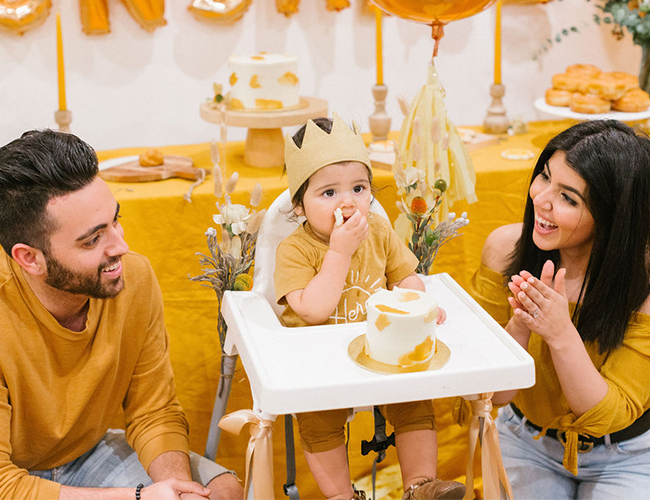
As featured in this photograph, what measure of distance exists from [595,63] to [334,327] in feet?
6.07

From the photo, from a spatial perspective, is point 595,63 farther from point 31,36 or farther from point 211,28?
point 31,36

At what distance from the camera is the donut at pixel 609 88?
7.70 feet

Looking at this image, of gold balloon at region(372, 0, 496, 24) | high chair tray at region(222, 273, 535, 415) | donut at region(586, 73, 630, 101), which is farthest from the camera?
donut at region(586, 73, 630, 101)

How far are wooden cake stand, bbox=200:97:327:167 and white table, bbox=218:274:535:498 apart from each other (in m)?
0.71

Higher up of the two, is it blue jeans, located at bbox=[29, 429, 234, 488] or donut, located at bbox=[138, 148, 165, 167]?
donut, located at bbox=[138, 148, 165, 167]

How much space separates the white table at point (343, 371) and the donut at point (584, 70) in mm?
1260

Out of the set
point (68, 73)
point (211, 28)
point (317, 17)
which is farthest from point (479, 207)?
point (68, 73)

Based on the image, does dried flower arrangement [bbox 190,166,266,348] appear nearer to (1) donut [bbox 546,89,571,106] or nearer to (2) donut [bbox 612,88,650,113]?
(1) donut [bbox 546,89,571,106]

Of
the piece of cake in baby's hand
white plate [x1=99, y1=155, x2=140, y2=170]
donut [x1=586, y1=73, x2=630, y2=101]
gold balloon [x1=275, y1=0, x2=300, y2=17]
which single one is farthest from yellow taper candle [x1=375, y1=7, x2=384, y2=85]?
the piece of cake in baby's hand

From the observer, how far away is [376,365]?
1.25 metres

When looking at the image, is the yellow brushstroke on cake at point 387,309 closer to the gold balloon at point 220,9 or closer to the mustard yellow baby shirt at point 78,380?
the mustard yellow baby shirt at point 78,380

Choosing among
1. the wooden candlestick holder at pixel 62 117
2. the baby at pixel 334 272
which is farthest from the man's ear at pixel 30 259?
the wooden candlestick holder at pixel 62 117

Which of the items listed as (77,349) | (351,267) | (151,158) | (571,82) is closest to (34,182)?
(77,349)

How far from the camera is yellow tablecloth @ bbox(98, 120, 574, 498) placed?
2.03 meters
